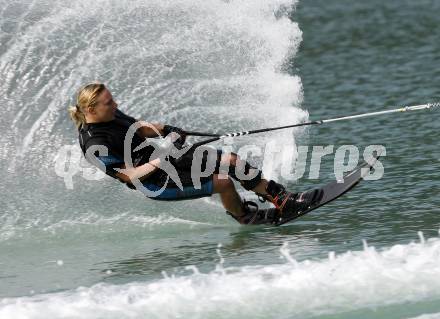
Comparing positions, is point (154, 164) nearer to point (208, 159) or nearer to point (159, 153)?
point (159, 153)

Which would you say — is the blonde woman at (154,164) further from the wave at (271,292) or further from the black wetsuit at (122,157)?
the wave at (271,292)

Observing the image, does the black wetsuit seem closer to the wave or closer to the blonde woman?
the blonde woman

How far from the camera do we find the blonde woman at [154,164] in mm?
8070

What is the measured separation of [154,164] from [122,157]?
0.88 feet

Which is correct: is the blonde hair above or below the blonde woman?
above

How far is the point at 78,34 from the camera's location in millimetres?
10102

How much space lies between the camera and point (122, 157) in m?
8.23

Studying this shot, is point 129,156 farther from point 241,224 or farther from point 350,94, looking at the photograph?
point 350,94

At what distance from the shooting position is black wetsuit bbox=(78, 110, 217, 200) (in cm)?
811

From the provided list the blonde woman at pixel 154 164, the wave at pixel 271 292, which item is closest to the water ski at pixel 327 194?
the blonde woman at pixel 154 164

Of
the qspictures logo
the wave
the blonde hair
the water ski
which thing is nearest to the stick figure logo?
the qspictures logo

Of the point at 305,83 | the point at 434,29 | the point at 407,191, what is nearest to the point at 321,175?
the point at 407,191

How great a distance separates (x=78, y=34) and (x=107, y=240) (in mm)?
2263

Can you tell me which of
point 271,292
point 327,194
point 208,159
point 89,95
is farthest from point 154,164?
point 271,292
